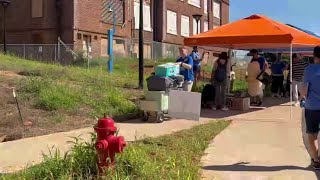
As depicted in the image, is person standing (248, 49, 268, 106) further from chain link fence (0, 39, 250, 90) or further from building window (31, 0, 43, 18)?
building window (31, 0, 43, 18)

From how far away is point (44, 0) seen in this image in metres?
34.3

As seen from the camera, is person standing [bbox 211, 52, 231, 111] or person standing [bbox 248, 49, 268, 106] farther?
person standing [bbox 248, 49, 268, 106]

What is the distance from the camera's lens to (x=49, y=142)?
28.8 ft

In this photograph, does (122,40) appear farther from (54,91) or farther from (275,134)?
(275,134)

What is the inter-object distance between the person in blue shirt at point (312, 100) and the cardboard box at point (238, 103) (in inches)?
300

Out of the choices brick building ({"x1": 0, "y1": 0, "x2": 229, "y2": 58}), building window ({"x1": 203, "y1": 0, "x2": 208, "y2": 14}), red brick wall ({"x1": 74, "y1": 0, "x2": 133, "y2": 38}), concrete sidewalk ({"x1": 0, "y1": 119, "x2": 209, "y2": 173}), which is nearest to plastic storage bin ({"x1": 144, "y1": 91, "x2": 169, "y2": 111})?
concrete sidewalk ({"x1": 0, "y1": 119, "x2": 209, "y2": 173})

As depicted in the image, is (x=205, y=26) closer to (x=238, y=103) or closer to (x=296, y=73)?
(x=296, y=73)

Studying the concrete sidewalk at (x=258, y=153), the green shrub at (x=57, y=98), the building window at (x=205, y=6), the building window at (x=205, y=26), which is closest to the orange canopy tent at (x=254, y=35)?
the concrete sidewalk at (x=258, y=153)

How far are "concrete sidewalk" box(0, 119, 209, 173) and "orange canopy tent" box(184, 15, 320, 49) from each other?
9.29 feet

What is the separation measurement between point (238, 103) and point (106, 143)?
385 inches

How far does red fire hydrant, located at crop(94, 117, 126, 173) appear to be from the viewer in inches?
222

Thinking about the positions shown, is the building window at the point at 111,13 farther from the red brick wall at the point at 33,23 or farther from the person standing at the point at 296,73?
the person standing at the point at 296,73

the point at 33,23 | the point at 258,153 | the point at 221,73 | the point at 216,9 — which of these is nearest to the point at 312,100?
the point at 258,153

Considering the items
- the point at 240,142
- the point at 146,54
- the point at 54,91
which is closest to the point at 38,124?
the point at 54,91
